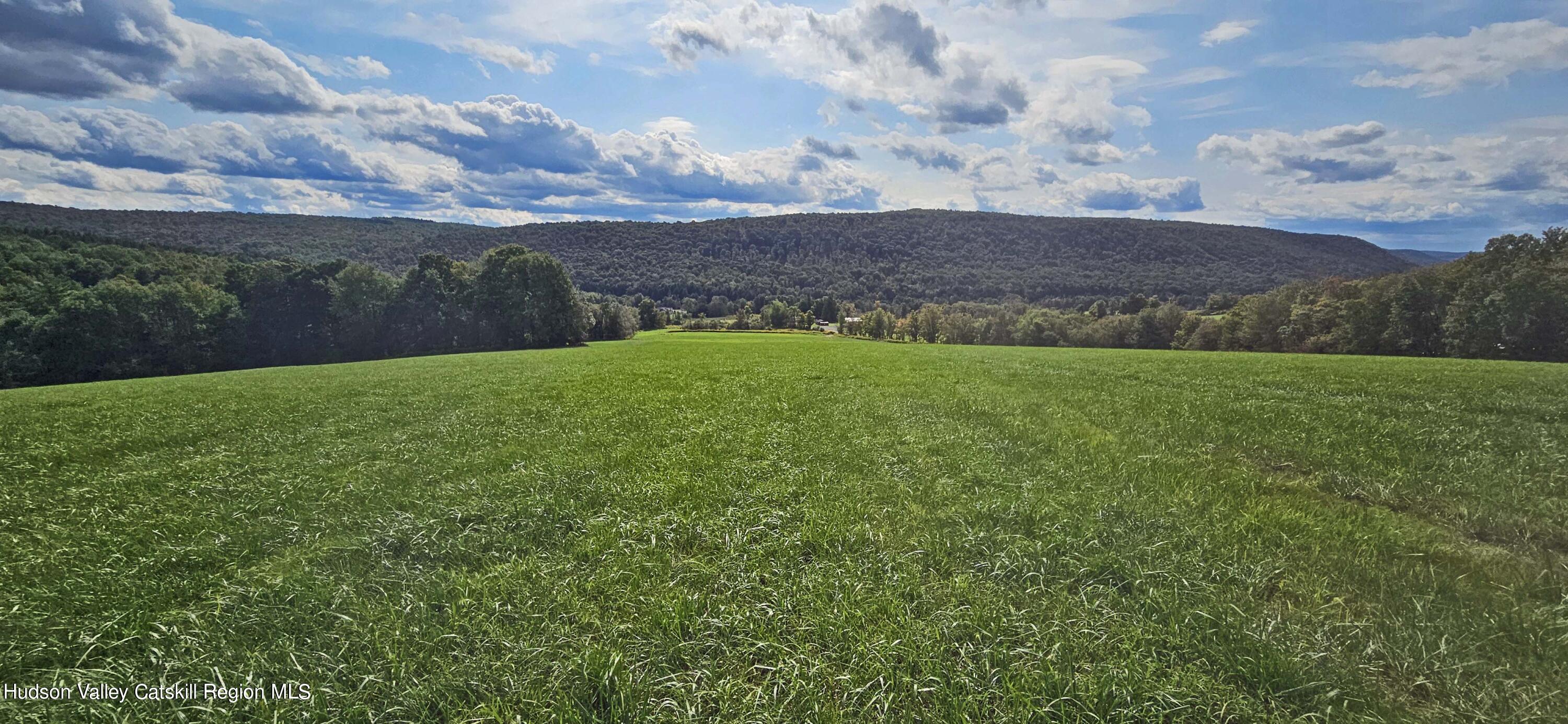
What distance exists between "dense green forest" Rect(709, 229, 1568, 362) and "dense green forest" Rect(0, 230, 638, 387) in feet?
247

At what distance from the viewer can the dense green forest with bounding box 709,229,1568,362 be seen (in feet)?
134

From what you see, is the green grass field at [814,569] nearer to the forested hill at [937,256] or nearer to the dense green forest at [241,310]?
the dense green forest at [241,310]

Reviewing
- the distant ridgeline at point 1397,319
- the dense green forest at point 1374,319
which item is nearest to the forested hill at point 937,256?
the dense green forest at point 1374,319

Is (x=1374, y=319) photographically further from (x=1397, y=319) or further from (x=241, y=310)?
(x=241, y=310)

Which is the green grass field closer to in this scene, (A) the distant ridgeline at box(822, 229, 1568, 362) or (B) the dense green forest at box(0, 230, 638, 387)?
(A) the distant ridgeline at box(822, 229, 1568, 362)

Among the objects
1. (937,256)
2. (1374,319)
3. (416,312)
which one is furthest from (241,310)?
(937,256)

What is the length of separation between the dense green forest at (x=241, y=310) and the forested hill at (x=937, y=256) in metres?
65.1

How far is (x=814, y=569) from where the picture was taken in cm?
538

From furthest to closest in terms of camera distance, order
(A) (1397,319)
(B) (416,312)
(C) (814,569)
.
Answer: (B) (416,312)
(A) (1397,319)
(C) (814,569)

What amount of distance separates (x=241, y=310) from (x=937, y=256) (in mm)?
181091

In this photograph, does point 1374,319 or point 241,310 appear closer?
point 1374,319

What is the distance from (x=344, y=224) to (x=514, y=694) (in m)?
200

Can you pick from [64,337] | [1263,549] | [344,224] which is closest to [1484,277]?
[1263,549]

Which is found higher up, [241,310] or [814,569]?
[814,569]
